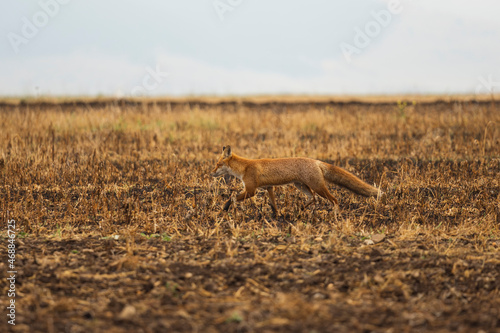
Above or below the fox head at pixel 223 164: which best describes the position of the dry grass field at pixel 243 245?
below

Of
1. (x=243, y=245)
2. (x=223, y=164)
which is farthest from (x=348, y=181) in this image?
(x=243, y=245)

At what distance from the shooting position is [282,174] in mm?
8172

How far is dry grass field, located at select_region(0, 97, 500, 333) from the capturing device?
4555mm

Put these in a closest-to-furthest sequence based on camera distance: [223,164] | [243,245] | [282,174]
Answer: [243,245], [282,174], [223,164]

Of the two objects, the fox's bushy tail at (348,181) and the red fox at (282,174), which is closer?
the red fox at (282,174)

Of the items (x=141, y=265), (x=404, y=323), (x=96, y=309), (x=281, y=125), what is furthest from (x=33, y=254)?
(x=281, y=125)

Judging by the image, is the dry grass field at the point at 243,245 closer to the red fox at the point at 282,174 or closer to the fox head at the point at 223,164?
the red fox at the point at 282,174

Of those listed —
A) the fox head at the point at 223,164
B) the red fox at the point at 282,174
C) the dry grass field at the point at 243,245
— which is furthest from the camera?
the fox head at the point at 223,164

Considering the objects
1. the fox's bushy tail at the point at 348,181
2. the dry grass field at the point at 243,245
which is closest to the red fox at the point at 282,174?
the fox's bushy tail at the point at 348,181

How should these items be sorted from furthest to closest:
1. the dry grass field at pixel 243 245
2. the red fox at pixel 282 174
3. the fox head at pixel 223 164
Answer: the fox head at pixel 223 164 → the red fox at pixel 282 174 → the dry grass field at pixel 243 245

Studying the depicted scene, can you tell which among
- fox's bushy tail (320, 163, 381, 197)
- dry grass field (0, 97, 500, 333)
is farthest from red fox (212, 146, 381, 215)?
dry grass field (0, 97, 500, 333)

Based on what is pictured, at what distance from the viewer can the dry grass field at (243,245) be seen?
14.9 ft

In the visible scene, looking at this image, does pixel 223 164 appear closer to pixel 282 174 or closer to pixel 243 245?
pixel 282 174

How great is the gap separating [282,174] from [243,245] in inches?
71.9
